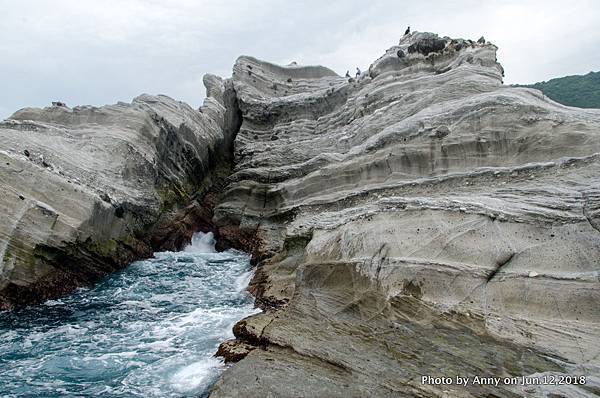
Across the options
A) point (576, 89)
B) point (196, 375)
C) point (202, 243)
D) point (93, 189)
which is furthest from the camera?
point (576, 89)

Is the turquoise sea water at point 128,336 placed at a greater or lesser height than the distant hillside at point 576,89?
lesser

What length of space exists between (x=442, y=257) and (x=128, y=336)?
26.1 ft

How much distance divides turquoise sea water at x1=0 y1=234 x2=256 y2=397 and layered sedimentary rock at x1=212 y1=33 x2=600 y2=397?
1.23 m

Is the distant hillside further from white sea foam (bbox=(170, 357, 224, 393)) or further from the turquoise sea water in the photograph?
white sea foam (bbox=(170, 357, 224, 393))

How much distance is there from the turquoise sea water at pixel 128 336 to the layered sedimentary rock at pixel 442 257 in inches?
48.4

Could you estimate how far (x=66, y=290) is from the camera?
14375 mm

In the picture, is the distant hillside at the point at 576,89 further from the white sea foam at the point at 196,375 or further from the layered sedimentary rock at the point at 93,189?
the white sea foam at the point at 196,375

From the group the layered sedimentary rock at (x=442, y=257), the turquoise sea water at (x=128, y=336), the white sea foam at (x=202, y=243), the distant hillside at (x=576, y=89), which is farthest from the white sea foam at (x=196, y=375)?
the distant hillside at (x=576, y=89)

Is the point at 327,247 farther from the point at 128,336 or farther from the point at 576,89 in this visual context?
the point at 576,89

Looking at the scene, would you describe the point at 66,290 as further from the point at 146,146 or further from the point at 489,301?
the point at 489,301

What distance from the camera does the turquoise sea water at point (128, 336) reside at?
8930mm

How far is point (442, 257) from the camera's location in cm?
901

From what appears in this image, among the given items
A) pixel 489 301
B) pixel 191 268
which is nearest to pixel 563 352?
pixel 489 301

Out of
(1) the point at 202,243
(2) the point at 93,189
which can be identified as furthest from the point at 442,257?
(1) the point at 202,243
